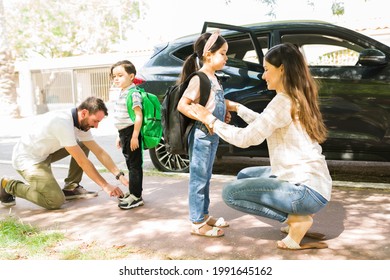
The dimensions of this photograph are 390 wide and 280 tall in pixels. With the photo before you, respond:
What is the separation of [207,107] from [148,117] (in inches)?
43.0

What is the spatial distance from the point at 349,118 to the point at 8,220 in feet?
12.5

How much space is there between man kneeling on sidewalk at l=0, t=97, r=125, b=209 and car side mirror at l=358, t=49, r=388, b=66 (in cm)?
285

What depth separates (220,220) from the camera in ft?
13.2

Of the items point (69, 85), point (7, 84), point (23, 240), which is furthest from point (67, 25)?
point (23, 240)

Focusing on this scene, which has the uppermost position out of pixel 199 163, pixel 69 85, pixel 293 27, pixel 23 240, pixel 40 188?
pixel 293 27

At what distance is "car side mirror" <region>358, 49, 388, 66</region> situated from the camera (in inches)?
200

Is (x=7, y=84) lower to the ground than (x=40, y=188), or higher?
lower

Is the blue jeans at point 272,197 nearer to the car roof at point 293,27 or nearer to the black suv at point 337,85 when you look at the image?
the black suv at point 337,85

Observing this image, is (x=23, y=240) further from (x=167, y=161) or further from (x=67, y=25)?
(x=67, y=25)

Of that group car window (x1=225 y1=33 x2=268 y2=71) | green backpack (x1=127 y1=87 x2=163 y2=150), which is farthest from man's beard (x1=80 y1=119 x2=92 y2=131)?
car window (x1=225 y1=33 x2=268 y2=71)

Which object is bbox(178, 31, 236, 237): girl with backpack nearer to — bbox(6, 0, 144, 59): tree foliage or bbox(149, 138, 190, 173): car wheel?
bbox(149, 138, 190, 173): car wheel

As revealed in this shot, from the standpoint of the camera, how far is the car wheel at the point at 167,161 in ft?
20.4

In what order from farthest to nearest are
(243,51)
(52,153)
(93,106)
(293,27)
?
(243,51) < (293,27) < (52,153) < (93,106)

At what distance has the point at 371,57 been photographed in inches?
201
